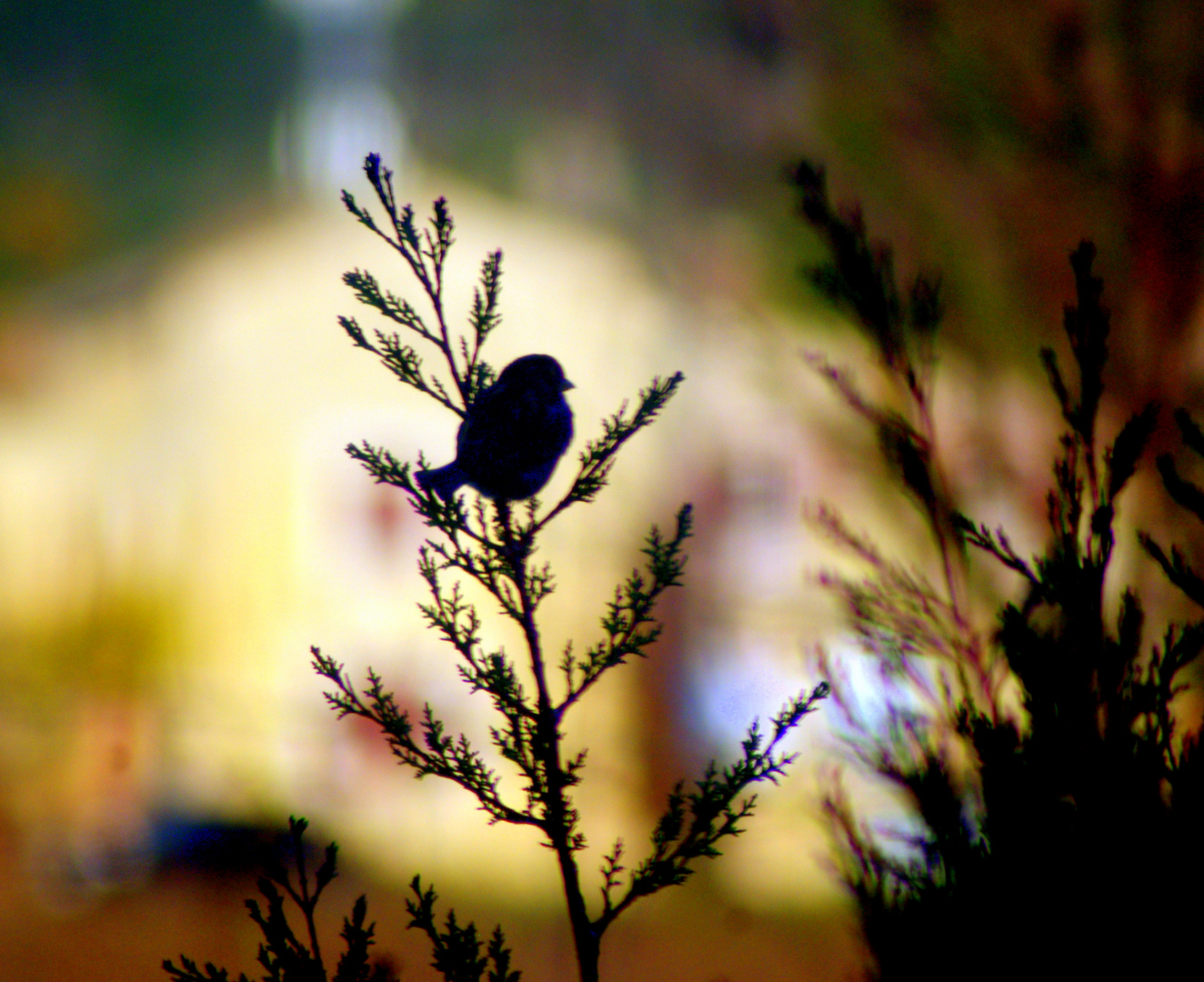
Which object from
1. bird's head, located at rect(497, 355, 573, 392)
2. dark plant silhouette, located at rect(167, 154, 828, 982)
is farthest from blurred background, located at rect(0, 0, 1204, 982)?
dark plant silhouette, located at rect(167, 154, 828, 982)

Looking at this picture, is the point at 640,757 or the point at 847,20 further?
the point at 640,757

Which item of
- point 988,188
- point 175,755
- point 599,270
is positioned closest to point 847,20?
point 988,188

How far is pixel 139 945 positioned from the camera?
2160 millimetres

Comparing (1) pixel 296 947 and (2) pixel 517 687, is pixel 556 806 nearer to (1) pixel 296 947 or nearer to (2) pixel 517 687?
(2) pixel 517 687

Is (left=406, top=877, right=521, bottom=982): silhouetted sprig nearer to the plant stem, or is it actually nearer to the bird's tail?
the plant stem

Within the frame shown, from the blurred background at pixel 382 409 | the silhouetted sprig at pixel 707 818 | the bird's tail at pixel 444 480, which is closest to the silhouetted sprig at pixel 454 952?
the silhouetted sprig at pixel 707 818

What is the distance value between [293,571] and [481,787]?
1981mm

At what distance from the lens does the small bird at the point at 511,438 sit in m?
0.81

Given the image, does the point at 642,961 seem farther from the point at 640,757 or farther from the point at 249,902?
the point at 249,902

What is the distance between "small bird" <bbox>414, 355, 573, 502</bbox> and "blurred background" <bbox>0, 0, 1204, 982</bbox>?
144cm

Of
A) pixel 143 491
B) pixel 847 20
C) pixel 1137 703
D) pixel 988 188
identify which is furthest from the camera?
pixel 143 491

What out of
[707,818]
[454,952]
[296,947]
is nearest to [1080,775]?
[707,818]

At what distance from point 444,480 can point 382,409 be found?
1.84 meters

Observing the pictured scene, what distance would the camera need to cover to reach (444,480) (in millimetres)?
794
